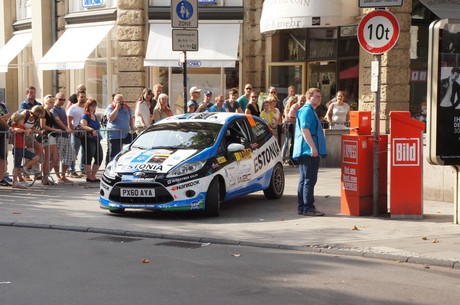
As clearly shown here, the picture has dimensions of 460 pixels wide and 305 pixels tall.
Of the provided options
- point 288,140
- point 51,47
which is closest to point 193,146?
point 288,140

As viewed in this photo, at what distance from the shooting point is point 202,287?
7695 mm

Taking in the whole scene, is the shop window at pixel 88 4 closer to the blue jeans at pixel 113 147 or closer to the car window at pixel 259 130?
the blue jeans at pixel 113 147

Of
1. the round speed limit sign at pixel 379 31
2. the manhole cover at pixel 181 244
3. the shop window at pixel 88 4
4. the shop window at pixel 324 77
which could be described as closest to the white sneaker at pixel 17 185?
the manhole cover at pixel 181 244

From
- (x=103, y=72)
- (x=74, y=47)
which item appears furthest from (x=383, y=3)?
(x=74, y=47)

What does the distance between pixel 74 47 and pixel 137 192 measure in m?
15.7

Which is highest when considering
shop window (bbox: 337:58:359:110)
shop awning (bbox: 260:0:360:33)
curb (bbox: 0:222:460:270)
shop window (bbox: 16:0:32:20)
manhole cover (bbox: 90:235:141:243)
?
shop window (bbox: 16:0:32:20)

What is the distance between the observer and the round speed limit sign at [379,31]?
12062 mm

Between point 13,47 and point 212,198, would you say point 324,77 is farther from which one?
point 13,47

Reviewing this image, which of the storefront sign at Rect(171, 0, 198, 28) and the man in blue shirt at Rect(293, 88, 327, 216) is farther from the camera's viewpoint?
the storefront sign at Rect(171, 0, 198, 28)

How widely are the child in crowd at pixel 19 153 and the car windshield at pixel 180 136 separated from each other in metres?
3.39

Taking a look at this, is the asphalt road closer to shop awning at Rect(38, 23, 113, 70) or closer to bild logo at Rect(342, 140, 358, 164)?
bild logo at Rect(342, 140, 358, 164)

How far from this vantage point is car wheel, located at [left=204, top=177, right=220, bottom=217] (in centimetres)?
1230

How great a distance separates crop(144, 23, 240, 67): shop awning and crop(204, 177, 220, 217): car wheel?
1220cm

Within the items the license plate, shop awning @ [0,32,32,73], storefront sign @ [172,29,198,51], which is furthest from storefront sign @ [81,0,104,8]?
the license plate
